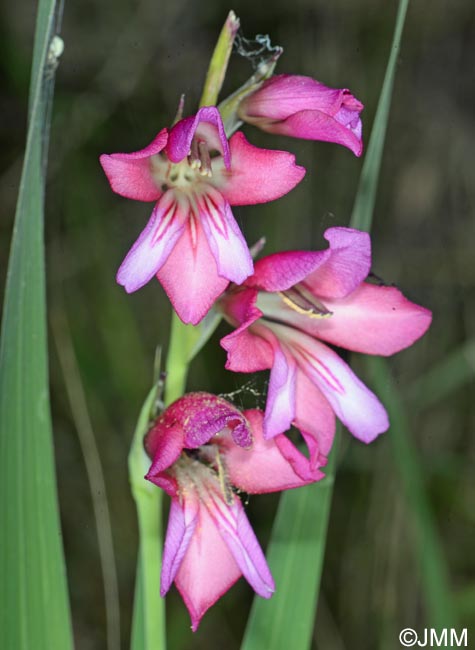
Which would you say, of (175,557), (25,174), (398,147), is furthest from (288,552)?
(398,147)

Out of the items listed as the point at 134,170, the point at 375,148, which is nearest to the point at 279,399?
the point at 134,170

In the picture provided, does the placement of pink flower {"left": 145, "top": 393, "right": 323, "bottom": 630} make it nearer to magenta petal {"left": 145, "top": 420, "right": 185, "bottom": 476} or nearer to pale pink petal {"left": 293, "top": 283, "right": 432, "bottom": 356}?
magenta petal {"left": 145, "top": 420, "right": 185, "bottom": 476}

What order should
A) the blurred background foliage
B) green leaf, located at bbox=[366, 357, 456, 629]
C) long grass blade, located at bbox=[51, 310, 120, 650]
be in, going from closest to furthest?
green leaf, located at bbox=[366, 357, 456, 629], long grass blade, located at bbox=[51, 310, 120, 650], the blurred background foliage

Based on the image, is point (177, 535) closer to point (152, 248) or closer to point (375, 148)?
point (152, 248)

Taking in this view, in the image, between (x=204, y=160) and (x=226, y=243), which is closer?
(x=226, y=243)

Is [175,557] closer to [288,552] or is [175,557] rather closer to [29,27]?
[288,552]

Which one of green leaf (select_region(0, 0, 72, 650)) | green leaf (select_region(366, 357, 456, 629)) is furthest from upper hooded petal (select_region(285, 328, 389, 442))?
green leaf (select_region(366, 357, 456, 629))
